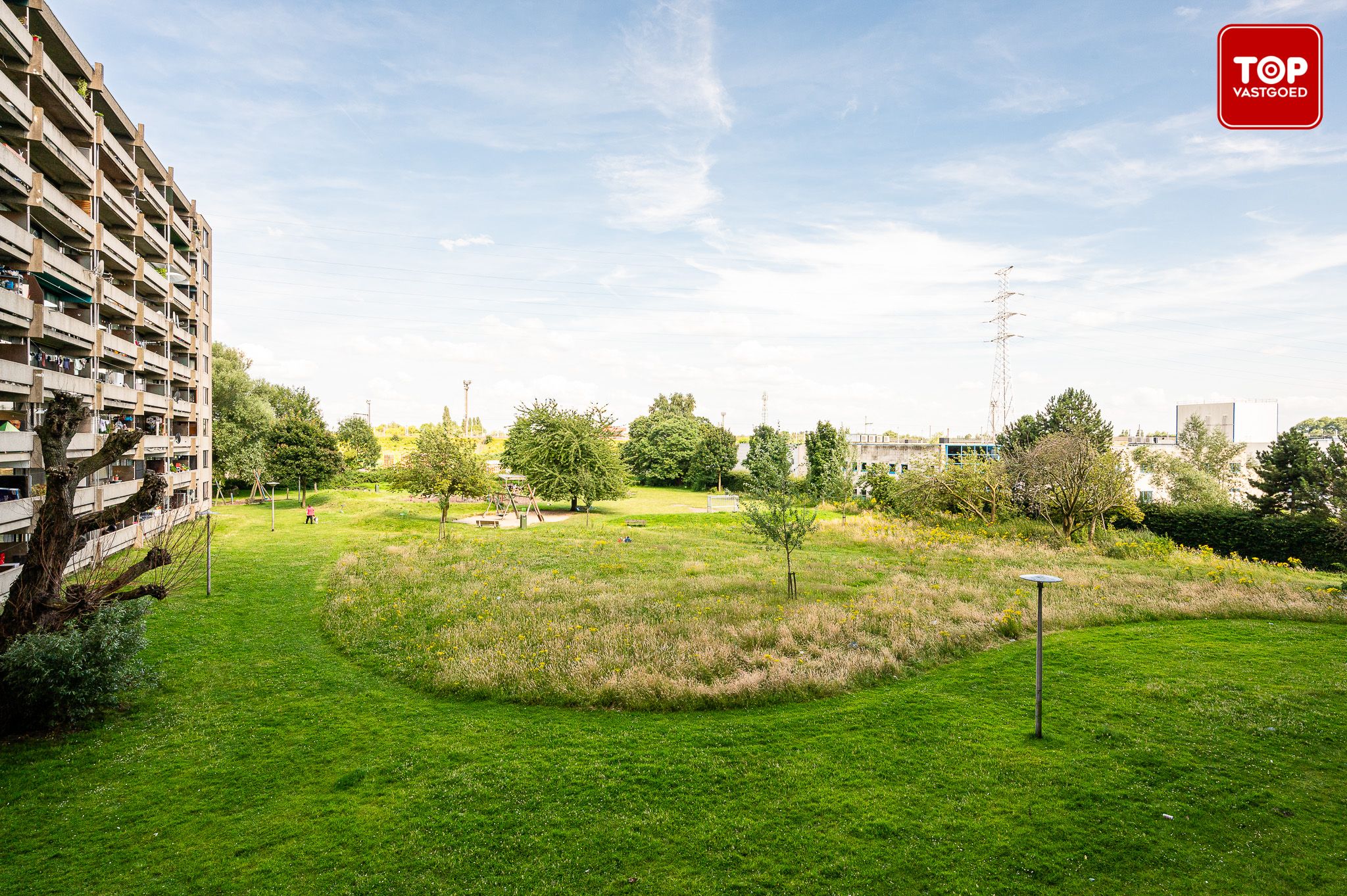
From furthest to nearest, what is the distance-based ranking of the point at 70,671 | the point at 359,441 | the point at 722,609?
the point at 359,441 < the point at 722,609 < the point at 70,671

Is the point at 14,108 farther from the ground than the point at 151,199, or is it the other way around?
the point at 151,199

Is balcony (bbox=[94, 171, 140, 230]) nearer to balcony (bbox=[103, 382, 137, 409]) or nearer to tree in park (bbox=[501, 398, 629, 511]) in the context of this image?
balcony (bbox=[103, 382, 137, 409])

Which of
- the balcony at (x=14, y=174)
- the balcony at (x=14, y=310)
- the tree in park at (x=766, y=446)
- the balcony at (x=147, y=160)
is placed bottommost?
the tree in park at (x=766, y=446)

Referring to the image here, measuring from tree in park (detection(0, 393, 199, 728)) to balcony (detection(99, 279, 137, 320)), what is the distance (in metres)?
21.2

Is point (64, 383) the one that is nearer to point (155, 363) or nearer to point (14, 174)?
point (14, 174)

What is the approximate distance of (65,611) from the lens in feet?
35.4

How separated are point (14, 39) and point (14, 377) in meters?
10.8

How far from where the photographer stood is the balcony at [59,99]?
20906 millimetres

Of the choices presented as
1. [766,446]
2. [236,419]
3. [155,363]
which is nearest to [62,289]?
[155,363]

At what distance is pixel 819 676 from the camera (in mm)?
12273

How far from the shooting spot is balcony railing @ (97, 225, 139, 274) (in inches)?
1033

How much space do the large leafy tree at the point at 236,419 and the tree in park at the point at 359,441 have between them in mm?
7819

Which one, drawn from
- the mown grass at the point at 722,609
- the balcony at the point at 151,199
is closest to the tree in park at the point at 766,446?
the mown grass at the point at 722,609

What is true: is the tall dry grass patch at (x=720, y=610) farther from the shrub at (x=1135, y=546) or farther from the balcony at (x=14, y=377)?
the balcony at (x=14, y=377)
